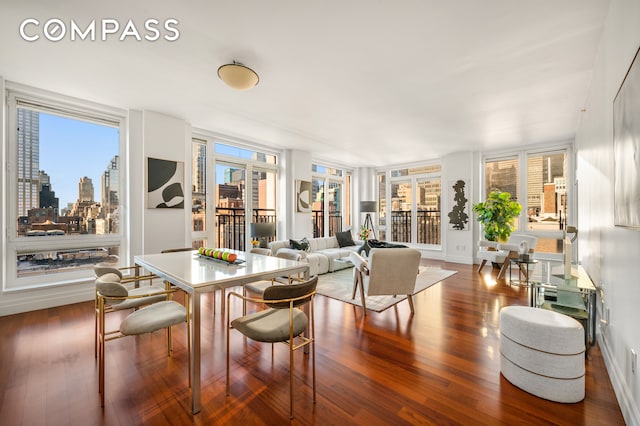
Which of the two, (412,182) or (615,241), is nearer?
(615,241)

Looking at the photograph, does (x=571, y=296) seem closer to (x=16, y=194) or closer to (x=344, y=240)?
(x=344, y=240)

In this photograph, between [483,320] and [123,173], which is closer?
[483,320]

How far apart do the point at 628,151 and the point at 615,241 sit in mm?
820

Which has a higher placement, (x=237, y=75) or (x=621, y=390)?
(x=237, y=75)

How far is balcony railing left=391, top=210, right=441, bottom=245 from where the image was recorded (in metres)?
7.84

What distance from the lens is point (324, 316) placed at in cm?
325

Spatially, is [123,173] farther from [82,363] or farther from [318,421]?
[318,421]

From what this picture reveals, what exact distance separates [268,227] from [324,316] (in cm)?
239

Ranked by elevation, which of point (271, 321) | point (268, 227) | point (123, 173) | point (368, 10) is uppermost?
point (368, 10)

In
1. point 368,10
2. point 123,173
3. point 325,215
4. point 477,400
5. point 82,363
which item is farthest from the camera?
point 325,215

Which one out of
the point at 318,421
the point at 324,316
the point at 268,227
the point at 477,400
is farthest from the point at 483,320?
the point at 268,227

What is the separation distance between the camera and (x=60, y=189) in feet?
12.2

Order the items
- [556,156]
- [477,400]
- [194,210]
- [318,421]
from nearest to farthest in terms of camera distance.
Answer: [318,421], [477,400], [194,210], [556,156]

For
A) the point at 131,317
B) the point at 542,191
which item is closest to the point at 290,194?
the point at 131,317
